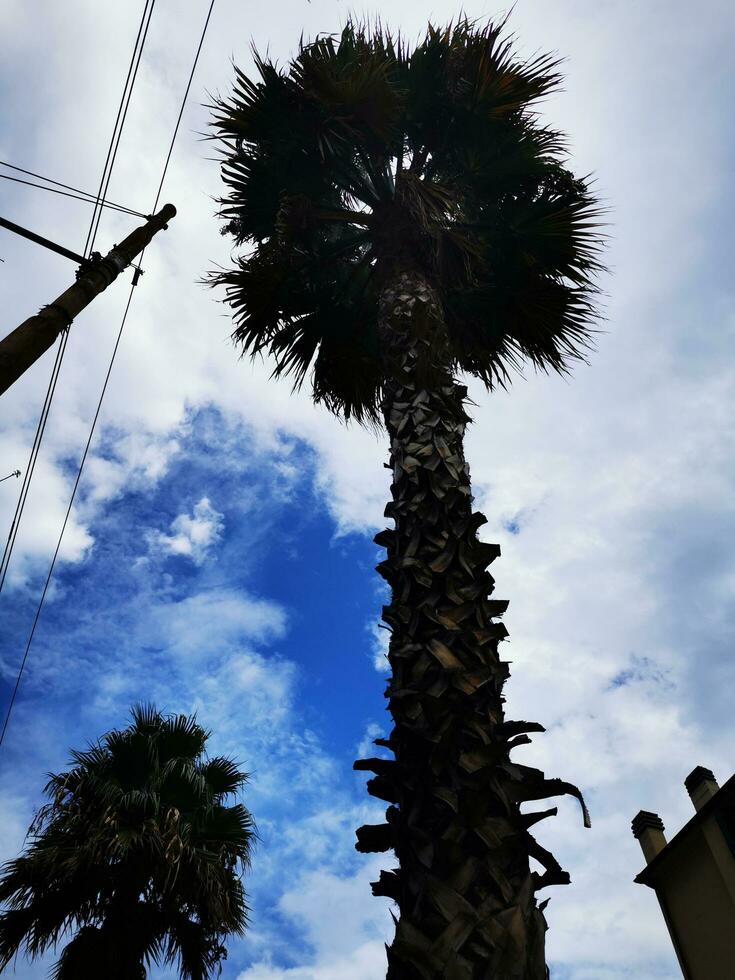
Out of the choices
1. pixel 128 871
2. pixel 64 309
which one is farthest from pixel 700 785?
pixel 64 309

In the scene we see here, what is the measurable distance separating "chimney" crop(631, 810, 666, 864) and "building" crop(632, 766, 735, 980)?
0.13 m

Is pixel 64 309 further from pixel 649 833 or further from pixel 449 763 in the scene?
pixel 649 833

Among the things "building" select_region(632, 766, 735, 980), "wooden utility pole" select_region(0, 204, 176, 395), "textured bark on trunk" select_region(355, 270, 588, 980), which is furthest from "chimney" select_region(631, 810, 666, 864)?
"wooden utility pole" select_region(0, 204, 176, 395)

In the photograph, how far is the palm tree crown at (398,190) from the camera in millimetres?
6652

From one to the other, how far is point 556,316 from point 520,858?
5530 millimetres

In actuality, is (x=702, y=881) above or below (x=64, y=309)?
below

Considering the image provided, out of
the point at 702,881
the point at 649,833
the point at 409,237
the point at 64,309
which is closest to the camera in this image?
the point at 64,309

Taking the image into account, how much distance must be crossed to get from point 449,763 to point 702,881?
10487mm

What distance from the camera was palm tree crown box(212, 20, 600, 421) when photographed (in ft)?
21.8

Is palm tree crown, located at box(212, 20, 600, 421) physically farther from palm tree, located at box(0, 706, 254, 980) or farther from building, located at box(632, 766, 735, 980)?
building, located at box(632, 766, 735, 980)

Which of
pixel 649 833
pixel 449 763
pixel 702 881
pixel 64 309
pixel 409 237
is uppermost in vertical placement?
pixel 409 237

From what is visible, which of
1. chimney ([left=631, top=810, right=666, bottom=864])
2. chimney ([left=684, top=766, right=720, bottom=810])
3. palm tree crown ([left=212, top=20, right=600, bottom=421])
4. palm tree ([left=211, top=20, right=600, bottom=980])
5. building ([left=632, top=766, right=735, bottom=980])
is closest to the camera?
palm tree ([left=211, top=20, right=600, bottom=980])

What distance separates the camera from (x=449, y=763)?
2.97 metres

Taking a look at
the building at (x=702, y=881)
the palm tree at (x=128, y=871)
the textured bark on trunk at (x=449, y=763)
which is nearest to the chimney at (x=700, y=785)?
the building at (x=702, y=881)
